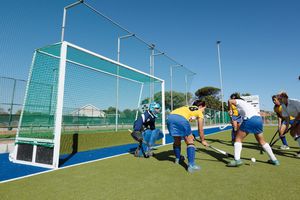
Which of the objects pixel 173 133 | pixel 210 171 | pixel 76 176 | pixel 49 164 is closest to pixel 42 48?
pixel 49 164

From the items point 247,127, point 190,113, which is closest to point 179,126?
point 190,113

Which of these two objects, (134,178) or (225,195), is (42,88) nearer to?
(134,178)

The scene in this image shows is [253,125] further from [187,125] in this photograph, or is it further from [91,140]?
[91,140]

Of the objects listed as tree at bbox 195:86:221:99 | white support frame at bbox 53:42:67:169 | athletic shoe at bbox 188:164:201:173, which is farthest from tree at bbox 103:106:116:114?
tree at bbox 195:86:221:99

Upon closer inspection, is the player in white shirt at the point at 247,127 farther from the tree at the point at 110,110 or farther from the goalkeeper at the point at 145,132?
the tree at the point at 110,110

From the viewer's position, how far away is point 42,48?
546cm

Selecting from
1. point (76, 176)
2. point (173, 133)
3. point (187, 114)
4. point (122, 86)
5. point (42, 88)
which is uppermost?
point (122, 86)

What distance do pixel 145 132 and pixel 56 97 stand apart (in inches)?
101

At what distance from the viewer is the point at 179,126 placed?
12.7 ft

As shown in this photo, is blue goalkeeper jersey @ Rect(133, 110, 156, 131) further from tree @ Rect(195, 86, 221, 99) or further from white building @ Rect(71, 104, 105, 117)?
tree @ Rect(195, 86, 221, 99)

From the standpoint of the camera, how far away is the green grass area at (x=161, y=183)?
2.50 m

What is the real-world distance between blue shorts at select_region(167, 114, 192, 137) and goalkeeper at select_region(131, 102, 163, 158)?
61.7 inches

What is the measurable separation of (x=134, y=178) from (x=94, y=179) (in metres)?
0.67

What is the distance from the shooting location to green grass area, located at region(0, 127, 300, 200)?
8.21ft
